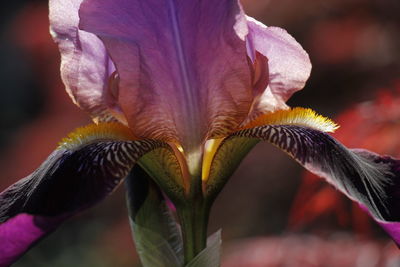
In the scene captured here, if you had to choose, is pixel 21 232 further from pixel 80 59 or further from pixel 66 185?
pixel 80 59

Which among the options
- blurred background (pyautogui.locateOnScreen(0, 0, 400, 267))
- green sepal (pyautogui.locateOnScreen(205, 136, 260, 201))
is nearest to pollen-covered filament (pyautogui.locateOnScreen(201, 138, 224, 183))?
green sepal (pyautogui.locateOnScreen(205, 136, 260, 201))

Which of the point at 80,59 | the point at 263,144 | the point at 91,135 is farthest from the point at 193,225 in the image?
the point at 263,144

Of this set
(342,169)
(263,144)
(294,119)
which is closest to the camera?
(342,169)

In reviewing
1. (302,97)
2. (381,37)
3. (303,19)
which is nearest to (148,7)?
(381,37)

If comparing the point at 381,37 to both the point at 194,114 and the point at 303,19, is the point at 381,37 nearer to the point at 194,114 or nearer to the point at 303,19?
the point at 303,19

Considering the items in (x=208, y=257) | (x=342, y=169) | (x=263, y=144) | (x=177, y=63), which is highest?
(x=177, y=63)

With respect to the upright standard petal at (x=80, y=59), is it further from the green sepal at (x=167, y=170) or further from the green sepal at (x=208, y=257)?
the green sepal at (x=208, y=257)

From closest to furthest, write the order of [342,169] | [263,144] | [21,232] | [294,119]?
[21,232], [342,169], [294,119], [263,144]
